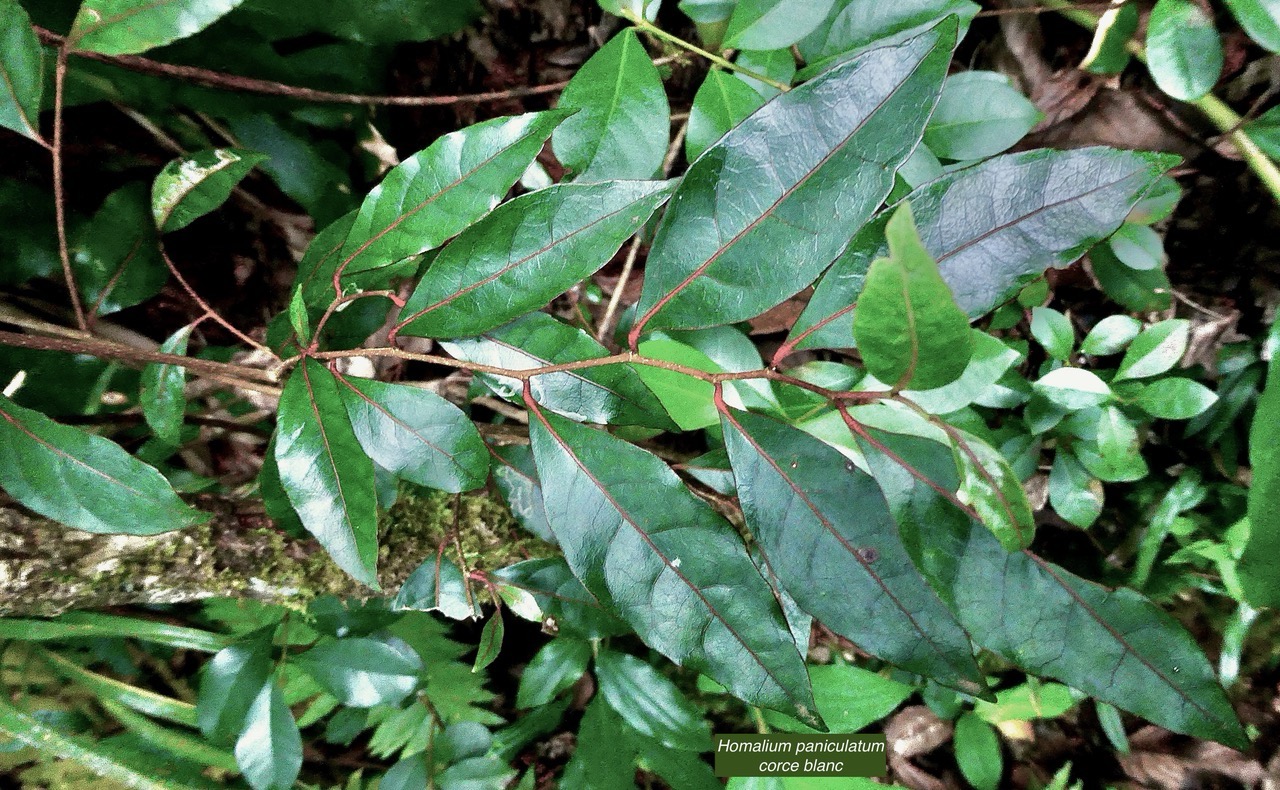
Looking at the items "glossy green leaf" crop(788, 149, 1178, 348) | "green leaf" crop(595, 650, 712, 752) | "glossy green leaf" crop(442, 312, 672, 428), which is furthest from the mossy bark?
"glossy green leaf" crop(788, 149, 1178, 348)

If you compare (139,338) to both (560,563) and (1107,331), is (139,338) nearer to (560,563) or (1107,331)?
(560,563)

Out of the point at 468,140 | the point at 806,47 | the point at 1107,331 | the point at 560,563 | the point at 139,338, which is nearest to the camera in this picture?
the point at 468,140

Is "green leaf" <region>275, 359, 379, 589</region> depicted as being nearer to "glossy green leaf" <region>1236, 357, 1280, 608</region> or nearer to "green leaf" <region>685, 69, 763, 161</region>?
"green leaf" <region>685, 69, 763, 161</region>

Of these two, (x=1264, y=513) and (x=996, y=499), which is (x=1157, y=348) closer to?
(x=1264, y=513)

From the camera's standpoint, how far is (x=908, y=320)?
403 mm

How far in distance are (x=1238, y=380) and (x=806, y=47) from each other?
3.25ft

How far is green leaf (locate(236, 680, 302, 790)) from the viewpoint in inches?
41.2

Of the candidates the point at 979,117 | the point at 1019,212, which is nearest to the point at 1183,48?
the point at 979,117

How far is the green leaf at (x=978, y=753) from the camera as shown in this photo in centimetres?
135

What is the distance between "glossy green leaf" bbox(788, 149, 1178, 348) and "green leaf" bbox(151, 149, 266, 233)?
2.71 feet

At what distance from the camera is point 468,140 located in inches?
24.0

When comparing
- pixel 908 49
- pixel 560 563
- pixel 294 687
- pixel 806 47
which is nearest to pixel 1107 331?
pixel 806 47

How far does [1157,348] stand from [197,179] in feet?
4.77

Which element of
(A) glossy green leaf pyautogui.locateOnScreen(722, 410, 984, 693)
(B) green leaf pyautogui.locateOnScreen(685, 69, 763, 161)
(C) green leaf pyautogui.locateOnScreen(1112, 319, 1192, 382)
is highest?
(B) green leaf pyautogui.locateOnScreen(685, 69, 763, 161)
